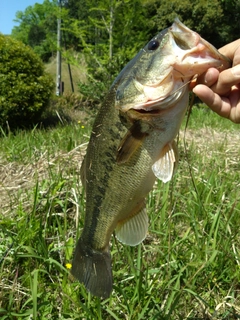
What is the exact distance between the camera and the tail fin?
1.66 metres

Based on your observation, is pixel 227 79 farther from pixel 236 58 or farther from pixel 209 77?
pixel 236 58

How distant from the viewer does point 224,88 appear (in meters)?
1.56

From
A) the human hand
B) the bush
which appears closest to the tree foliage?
the bush

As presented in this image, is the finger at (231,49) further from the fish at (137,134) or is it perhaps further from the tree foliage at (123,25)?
the tree foliage at (123,25)

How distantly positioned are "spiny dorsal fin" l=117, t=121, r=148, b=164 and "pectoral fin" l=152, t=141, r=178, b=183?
10 centimetres

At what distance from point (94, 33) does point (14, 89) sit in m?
3.96

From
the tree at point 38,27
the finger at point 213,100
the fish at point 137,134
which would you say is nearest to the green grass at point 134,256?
the finger at point 213,100

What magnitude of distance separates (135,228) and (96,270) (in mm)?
262

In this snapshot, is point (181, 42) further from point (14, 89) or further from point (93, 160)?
point (14, 89)

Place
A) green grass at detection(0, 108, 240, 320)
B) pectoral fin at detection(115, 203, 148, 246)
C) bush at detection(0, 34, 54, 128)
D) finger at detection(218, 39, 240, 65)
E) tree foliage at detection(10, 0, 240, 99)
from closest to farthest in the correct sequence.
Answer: pectoral fin at detection(115, 203, 148, 246) < finger at detection(218, 39, 240, 65) < green grass at detection(0, 108, 240, 320) < bush at detection(0, 34, 54, 128) < tree foliage at detection(10, 0, 240, 99)

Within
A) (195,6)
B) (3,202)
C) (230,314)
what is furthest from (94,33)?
(230,314)

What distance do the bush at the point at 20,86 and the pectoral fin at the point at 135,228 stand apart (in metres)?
8.01

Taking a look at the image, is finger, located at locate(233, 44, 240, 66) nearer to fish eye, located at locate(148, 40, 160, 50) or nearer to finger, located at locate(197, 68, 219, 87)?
finger, located at locate(197, 68, 219, 87)

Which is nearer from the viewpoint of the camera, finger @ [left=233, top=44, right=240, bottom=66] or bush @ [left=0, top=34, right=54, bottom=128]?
finger @ [left=233, top=44, right=240, bottom=66]
